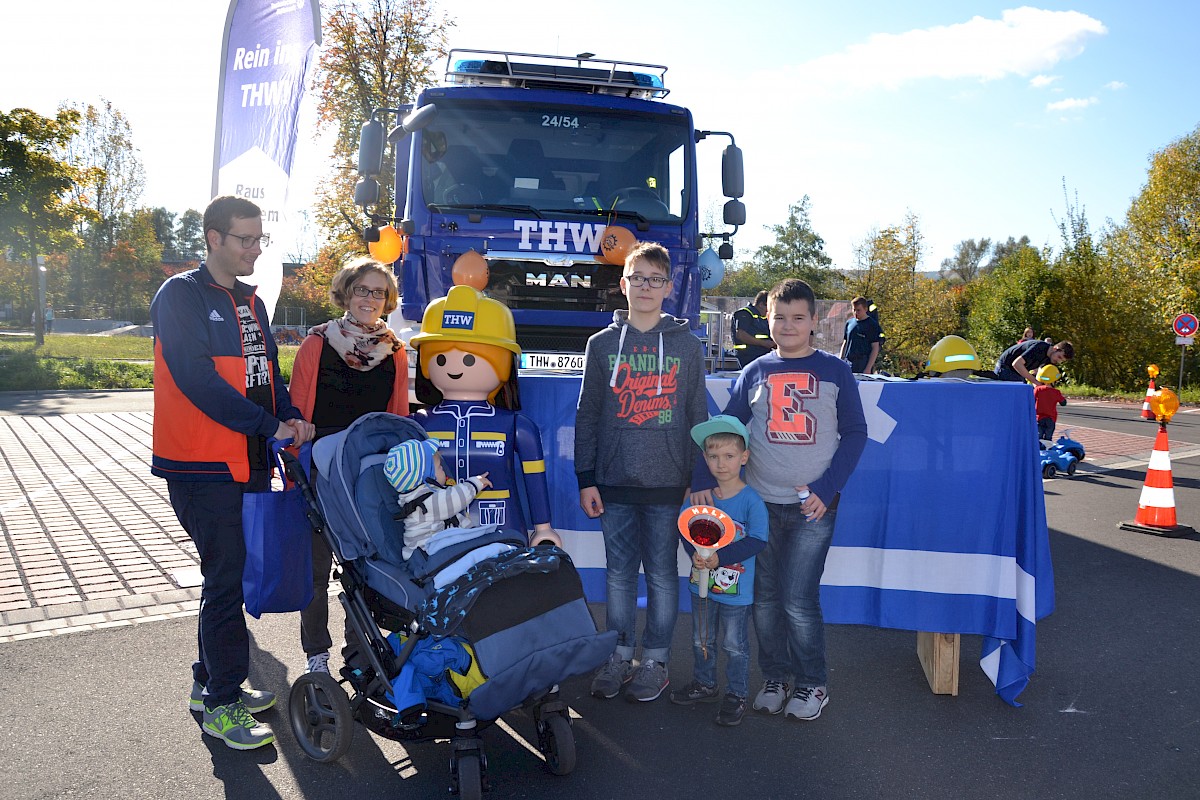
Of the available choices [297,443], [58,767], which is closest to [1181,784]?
[297,443]

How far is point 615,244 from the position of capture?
6.75m

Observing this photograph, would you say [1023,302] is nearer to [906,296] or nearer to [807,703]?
[906,296]

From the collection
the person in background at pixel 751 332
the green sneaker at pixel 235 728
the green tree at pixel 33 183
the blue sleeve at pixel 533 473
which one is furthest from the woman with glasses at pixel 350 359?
the green tree at pixel 33 183

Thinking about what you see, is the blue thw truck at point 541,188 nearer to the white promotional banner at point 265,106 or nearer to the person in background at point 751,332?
Answer: the white promotional banner at point 265,106

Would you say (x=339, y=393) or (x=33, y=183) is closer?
(x=339, y=393)

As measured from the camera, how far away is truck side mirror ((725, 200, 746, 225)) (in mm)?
7863

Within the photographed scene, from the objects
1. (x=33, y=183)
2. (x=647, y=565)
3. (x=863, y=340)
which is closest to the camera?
(x=647, y=565)

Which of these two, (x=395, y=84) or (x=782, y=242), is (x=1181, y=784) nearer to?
(x=395, y=84)

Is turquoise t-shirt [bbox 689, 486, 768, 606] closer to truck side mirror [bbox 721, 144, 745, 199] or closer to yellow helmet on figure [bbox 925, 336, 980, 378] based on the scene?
yellow helmet on figure [bbox 925, 336, 980, 378]

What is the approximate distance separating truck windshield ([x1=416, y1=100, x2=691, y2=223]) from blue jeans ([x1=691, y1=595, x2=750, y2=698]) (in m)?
3.77

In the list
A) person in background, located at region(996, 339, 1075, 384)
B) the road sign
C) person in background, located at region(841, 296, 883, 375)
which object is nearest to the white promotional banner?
person in background, located at region(841, 296, 883, 375)

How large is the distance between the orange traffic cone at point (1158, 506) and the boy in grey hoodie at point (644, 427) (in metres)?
5.93

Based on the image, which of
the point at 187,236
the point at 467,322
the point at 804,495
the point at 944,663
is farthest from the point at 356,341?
the point at 187,236

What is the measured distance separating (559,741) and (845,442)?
5.50 ft
